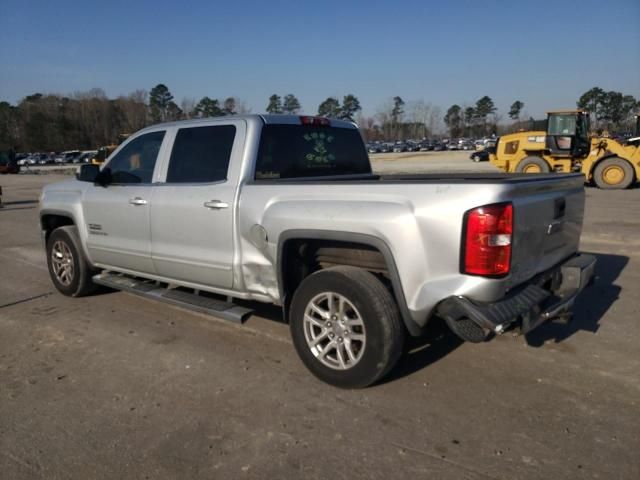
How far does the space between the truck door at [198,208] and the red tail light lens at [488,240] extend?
75.8 inches

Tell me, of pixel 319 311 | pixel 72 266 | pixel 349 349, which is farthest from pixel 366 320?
pixel 72 266

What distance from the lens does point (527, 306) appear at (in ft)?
10.4


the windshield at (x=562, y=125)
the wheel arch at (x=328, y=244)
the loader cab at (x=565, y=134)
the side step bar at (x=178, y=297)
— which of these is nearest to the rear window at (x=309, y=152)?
the wheel arch at (x=328, y=244)

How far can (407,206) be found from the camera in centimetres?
317

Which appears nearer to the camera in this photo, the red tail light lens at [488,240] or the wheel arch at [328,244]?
the red tail light lens at [488,240]

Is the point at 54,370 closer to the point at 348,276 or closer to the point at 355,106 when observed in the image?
the point at 348,276

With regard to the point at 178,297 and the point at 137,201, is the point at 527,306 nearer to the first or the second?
the point at 178,297

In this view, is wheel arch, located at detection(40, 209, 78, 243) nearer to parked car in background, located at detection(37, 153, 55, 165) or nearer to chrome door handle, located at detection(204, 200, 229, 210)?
chrome door handle, located at detection(204, 200, 229, 210)

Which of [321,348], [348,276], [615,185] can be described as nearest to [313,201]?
[348,276]

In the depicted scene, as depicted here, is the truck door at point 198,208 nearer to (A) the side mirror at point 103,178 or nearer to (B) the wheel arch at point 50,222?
(A) the side mirror at point 103,178

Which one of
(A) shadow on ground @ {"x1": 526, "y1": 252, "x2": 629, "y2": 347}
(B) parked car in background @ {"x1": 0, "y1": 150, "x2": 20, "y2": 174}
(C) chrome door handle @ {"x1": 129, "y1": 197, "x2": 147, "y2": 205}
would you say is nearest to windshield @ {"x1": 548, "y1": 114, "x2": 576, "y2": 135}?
(A) shadow on ground @ {"x1": 526, "y1": 252, "x2": 629, "y2": 347}

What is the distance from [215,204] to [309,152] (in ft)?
3.35

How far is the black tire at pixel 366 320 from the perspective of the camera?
3.32 meters

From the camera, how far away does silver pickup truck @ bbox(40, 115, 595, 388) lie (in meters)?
3.04
